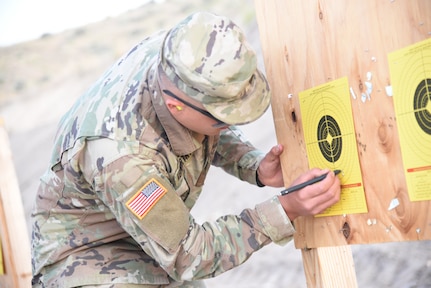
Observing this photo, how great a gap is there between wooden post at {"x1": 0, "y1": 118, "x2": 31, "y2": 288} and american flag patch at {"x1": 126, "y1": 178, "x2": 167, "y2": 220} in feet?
5.61

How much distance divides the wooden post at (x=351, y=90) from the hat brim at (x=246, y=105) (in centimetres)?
20

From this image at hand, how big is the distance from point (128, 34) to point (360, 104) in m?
21.1

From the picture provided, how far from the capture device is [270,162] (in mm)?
2539

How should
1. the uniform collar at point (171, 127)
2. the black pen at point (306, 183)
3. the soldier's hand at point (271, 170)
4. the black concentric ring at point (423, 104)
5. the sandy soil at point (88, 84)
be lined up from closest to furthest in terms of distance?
1. the black concentric ring at point (423, 104)
2. the black pen at point (306, 183)
3. the uniform collar at point (171, 127)
4. the soldier's hand at point (271, 170)
5. the sandy soil at point (88, 84)

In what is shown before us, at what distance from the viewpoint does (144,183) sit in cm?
212

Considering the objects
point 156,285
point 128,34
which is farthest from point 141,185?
point 128,34

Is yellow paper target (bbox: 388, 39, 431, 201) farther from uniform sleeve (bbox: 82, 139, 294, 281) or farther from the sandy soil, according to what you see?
the sandy soil

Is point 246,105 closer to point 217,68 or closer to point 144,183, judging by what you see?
point 217,68

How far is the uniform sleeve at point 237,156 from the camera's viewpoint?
2695 millimetres

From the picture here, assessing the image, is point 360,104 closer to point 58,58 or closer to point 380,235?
point 380,235

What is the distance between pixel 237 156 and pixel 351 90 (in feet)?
2.76

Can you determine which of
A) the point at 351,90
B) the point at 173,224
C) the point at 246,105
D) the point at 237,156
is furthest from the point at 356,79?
the point at 237,156

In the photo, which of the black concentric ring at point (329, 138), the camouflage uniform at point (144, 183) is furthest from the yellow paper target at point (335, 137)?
the camouflage uniform at point (144, 183)

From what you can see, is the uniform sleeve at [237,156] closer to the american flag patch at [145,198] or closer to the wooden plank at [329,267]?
the wooden plank at [329,267]
